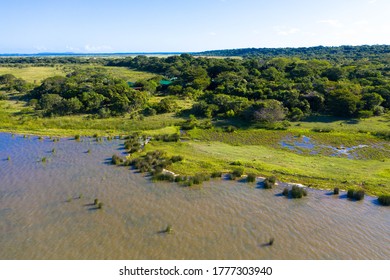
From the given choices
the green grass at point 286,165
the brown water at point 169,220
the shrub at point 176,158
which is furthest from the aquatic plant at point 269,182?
the shrub at point 176,158

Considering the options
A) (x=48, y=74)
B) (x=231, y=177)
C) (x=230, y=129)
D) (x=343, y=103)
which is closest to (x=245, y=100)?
(x=230, y=129)

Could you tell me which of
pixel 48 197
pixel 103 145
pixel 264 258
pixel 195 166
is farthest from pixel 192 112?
pixel 264 258

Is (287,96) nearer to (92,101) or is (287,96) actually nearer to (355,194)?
(355,194)

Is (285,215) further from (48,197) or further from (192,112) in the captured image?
(192,112)

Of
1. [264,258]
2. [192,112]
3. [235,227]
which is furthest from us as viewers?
[192,112]

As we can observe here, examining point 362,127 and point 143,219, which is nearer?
point 143,219

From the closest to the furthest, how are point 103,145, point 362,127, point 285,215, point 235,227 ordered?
point 235,227 < point 285,215 < point 103,145 < point 362,127
